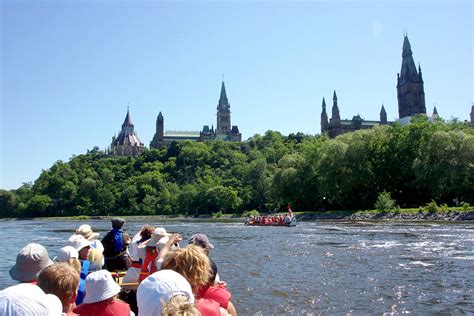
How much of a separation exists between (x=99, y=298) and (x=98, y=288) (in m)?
0.11

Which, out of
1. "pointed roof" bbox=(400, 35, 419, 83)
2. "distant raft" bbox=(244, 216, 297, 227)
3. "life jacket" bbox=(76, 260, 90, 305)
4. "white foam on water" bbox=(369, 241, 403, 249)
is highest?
"pointed roof" bbox=(400, 35, 419, 83)

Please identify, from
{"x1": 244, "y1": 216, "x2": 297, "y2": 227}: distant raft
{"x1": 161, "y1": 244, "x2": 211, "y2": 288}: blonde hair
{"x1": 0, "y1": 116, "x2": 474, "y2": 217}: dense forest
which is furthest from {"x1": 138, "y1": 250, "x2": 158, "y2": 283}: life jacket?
{"x1": 0, "y1": 116, "x2": 474, "y2": 217}: dense forest

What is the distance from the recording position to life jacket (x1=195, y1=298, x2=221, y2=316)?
4.47m

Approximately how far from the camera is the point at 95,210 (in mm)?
146125

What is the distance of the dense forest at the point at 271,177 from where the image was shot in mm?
63406

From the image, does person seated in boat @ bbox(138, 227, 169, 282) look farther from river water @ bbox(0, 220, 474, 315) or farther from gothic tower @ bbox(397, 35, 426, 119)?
gothic tower @ bbox(397, 35, 426, 119)

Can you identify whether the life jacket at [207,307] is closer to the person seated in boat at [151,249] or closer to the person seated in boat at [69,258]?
the person seated in boat at [69,258]

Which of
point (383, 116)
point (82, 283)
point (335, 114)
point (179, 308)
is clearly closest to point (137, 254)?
point (82, 283)

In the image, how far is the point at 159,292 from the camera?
12.2 feet

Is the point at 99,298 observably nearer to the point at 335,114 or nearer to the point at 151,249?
the point at 151,249

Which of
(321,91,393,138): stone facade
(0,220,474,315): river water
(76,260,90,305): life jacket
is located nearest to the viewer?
(76,260,90,305): life jacket

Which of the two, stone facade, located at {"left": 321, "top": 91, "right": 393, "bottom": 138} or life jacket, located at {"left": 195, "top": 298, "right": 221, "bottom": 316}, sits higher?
stone facade, located at {"left": 321, "top": 91, "right": 393, "bottom": 138}

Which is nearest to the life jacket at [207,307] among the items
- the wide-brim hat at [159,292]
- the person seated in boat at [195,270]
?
the person seated in boat at [195,270]

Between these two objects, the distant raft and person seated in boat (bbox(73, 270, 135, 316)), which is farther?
the distant raft
